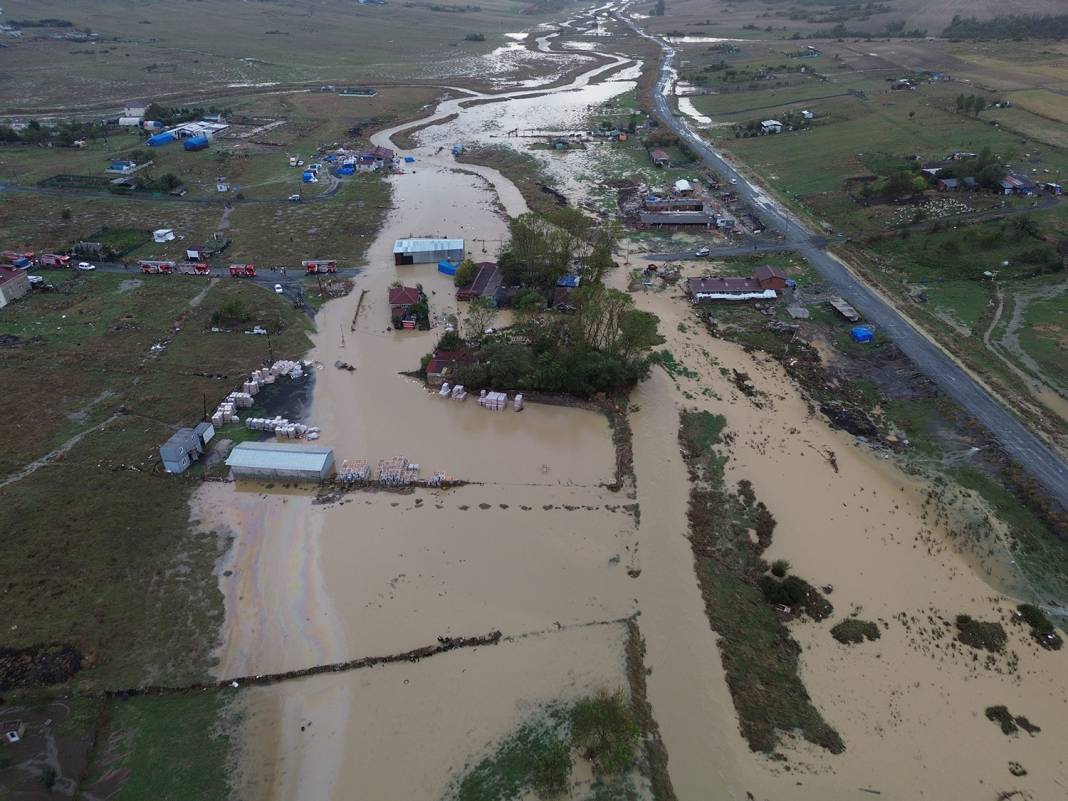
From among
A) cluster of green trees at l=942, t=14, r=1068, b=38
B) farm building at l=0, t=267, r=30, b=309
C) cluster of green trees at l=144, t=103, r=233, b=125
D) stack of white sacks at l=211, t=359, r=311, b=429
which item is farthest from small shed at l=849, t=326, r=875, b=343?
cluster of green trees at l=942, t=14, r=1068, b=38

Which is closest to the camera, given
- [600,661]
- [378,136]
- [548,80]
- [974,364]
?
[600,661]

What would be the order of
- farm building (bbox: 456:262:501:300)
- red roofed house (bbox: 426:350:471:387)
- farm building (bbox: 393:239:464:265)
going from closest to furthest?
red roofed house (bbox: 426:350:471:387) < farm building (bbox: 456:262:501:300) < farm building (bbox: 393:239:464:265)

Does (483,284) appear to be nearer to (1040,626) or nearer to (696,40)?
(1040,626)

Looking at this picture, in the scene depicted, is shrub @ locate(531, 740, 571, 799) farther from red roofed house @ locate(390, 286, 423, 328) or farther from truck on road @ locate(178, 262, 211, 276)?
truck on road @ locate(178, 262, 211, 276)

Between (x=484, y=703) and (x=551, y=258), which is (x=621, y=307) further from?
(x=484, y=703)

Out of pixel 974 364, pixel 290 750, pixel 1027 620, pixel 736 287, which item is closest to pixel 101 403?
pixel 290 750

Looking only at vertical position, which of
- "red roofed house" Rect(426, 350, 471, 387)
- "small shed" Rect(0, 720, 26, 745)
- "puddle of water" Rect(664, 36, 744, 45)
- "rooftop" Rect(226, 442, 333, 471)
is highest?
"puddle of water" Rect(664, 36, 744, 45)
